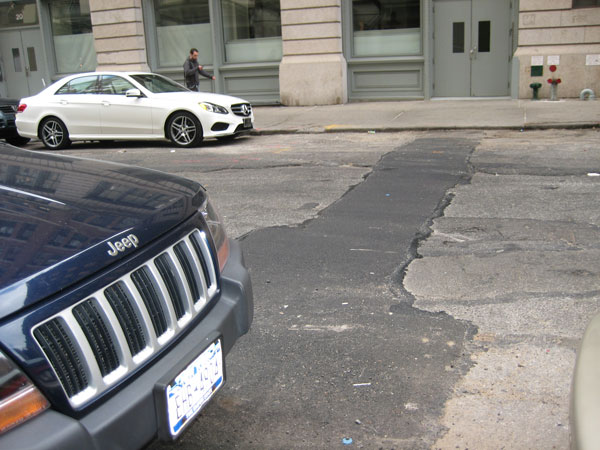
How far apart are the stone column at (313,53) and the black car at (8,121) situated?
721cm

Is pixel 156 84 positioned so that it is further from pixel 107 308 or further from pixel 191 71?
pixel 107 308

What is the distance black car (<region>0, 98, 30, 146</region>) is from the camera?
14.4m

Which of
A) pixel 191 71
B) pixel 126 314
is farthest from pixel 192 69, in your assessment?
pixel 126 314

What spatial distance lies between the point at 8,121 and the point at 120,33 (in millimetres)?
6828

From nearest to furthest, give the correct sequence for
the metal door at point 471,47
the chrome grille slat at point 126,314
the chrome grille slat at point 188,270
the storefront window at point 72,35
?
the chrome grille slat at point 126,314, the chrome grille slat at point 188,270, the metal door at point 471,47, the storefront window at point 72,35

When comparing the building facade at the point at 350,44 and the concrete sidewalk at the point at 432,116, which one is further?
A: the building facade at the point at 350,44

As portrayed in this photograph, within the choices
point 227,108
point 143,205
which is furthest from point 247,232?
point 227,108

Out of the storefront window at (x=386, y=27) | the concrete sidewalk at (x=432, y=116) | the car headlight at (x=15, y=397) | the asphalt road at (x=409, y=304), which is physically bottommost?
the asphalt road at (x=409, y=304)

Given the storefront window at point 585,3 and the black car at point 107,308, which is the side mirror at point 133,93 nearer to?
the black car at point 107,308

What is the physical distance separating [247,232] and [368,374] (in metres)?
3.07

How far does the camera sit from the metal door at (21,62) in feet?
73.8

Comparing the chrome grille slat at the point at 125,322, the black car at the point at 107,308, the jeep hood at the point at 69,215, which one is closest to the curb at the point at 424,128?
the jeep hood at the point at 69,215

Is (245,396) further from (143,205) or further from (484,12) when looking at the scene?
(484,12)

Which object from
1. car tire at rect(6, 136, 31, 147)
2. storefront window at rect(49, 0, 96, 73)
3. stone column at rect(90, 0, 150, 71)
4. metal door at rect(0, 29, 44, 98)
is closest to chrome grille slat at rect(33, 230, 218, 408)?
car tire at rect(6, 136, 31, 147)
